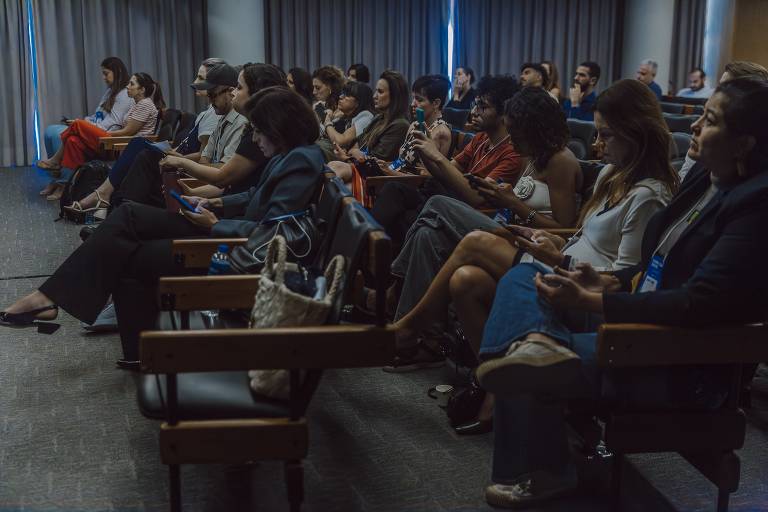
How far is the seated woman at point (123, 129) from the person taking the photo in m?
6.91

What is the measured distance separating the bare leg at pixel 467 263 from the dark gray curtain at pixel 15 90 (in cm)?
781

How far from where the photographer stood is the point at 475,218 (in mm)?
2959

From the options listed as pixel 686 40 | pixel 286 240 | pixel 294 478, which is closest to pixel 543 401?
pixel 294 478

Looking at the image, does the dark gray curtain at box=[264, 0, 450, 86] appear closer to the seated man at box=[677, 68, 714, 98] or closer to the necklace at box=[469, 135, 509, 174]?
the seated man at box=[677, 68, 714, 98]

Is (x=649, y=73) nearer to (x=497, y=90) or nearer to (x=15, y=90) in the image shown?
(x=497, y=90)

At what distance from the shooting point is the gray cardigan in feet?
8.50

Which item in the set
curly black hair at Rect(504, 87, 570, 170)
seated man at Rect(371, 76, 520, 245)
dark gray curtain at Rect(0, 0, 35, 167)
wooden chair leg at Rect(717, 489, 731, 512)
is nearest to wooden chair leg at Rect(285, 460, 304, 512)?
wooden chair leg at Rect(717, 489, 731, 512)

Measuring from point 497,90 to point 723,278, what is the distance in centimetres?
204

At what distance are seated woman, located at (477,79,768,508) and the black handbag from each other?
26.5 inches

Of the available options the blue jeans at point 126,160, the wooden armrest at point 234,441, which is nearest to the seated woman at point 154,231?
the wooden armrest at point 234,441

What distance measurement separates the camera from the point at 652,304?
5.75ft

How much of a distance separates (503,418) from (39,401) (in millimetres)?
1576

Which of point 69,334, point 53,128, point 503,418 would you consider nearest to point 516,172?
point 503,418

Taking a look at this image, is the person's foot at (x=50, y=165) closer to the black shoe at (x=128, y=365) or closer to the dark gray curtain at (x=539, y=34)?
the black shoe at (x=128, y=365)
